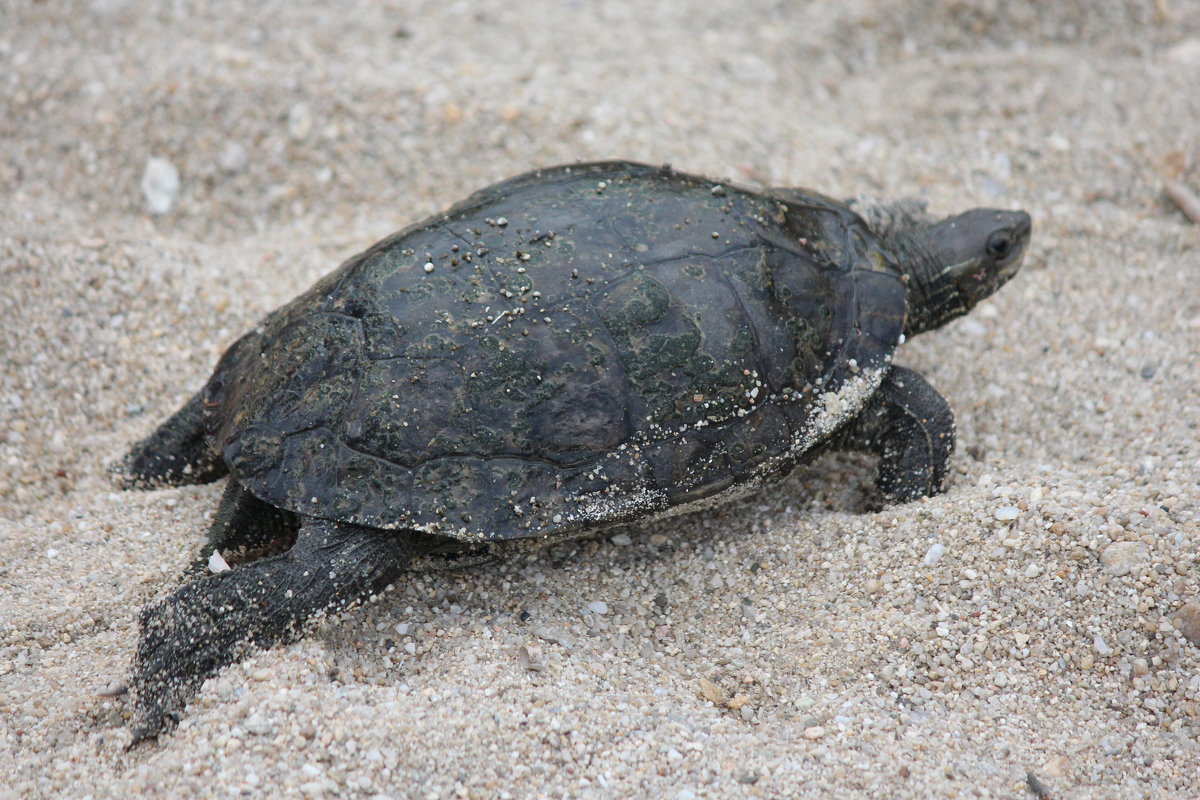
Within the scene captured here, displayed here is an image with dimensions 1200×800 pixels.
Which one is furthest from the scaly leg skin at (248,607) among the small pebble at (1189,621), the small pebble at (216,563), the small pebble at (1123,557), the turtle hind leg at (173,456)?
the small pebble at (1189,621)

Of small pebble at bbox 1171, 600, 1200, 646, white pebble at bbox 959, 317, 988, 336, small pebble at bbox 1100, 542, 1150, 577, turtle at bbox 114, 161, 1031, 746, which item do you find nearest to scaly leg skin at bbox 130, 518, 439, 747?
turtle at bbox 114, 161, 1031, 746

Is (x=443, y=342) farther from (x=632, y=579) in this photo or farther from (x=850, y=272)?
(x=850, y=272)

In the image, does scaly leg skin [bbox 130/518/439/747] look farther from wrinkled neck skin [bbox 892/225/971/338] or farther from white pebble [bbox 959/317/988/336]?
white pebble [bbox 959/317/988/336]

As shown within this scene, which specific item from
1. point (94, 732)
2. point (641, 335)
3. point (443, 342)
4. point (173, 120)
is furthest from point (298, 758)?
point (173, 120)

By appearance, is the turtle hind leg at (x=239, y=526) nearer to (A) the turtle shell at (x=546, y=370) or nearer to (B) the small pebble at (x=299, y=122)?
(A) the turtle shell at (x=546, y=370)

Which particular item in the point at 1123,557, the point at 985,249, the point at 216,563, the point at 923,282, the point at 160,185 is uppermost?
the point at 160,185

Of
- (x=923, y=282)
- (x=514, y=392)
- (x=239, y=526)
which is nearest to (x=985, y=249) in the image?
(x=923, y=282)

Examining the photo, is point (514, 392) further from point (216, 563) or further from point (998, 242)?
point (998, 242)
